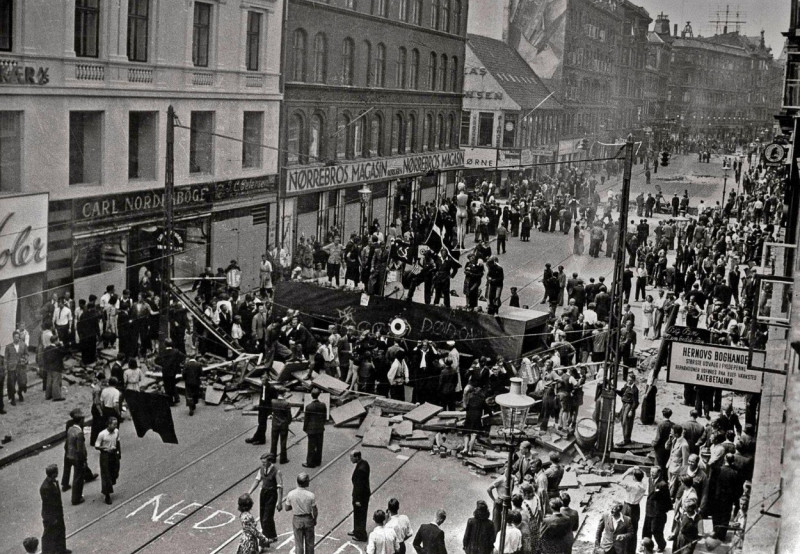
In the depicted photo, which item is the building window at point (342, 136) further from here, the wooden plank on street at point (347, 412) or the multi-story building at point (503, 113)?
the wooden plank on street at point (347, 412)

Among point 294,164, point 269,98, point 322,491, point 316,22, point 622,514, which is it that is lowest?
point 322,491

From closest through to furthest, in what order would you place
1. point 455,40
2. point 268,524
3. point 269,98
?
point 268,524, point 269,98, point 455,40

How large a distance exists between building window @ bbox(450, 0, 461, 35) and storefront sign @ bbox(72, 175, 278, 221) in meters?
12.4

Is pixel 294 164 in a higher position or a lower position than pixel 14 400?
higher

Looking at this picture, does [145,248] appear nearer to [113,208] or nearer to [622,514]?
[113,208]

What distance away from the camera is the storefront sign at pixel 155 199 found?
25703 millimetres

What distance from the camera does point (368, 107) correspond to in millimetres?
39594

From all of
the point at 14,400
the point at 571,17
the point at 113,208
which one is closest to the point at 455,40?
the point at 571,17

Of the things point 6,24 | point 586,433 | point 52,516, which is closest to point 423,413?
point 586,433

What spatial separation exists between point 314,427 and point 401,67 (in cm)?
2471

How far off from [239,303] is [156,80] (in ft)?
23.4

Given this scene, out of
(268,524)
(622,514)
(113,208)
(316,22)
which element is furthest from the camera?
(316,22)

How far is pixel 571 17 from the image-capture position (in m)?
37.5

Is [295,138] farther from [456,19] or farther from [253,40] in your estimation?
[456,19]
